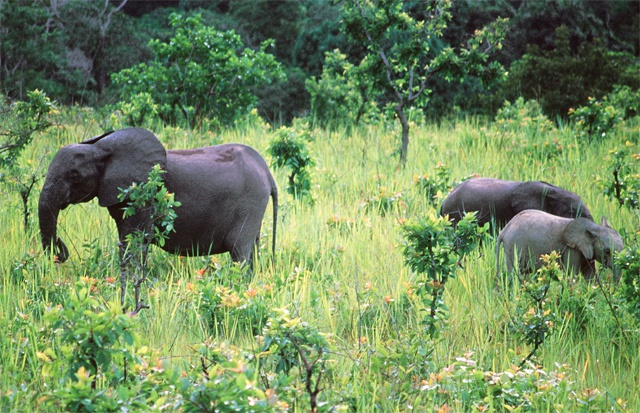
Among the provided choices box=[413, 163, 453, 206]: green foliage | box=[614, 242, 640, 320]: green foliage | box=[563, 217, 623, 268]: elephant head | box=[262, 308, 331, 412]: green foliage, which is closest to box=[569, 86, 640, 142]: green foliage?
box=[413, 163, 453, 206]: green foliage

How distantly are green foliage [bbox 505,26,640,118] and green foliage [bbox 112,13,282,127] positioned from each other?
5038 mm

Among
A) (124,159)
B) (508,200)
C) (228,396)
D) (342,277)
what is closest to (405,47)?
(508,200)

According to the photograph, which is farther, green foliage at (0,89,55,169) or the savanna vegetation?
green foliage at (0,89,55,169)

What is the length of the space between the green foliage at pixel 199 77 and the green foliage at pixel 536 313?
278 inches

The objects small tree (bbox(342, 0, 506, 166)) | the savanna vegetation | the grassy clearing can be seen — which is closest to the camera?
the savanna vegetation

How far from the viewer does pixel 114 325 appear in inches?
113

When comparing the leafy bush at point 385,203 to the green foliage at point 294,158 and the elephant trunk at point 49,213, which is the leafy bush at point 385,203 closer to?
the green foliage at point 294,158

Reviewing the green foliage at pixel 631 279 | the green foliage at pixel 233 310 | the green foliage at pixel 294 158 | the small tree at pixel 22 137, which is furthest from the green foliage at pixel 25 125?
the green foliage at pixel 631 279

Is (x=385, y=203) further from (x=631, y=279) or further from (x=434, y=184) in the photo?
(x=631, y=279)

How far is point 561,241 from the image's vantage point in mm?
4918

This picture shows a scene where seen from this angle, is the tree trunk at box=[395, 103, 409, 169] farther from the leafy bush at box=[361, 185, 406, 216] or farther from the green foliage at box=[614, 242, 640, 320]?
the green foliage at box=[614, 242, 640, 320]

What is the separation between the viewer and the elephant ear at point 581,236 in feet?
15.9

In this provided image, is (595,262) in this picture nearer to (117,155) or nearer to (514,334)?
(514,334)

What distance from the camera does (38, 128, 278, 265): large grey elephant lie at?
4.82 m
